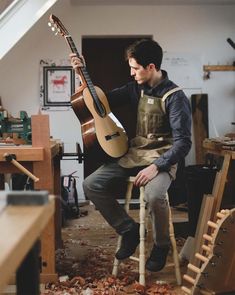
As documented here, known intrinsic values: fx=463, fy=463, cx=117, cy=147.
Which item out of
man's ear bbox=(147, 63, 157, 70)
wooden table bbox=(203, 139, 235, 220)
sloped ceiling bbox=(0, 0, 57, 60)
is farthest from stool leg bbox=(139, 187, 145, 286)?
sloped ceiling bbox=(0, 0, 57, 60)

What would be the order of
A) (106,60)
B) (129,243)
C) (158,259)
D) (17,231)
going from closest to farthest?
(17,231)
(158,259)
(129,243)
(106,60)

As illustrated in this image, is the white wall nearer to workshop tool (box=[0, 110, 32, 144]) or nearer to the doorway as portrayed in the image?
the doorway

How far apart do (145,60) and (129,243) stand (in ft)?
3.38

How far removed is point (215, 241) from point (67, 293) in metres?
0.81

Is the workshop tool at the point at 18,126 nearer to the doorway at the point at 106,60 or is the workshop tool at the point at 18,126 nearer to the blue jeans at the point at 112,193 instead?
the blue jeans at the point at 112,193

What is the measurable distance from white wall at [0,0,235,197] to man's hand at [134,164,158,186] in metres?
2.93

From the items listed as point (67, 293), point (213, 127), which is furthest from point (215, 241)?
point (213, 127)

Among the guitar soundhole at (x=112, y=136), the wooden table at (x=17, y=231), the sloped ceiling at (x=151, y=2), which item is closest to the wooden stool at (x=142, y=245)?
the guitar soundhole at (x=112, y=136)

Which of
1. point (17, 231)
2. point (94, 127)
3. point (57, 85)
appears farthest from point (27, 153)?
point (57, 85)

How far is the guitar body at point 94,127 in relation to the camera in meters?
2.59

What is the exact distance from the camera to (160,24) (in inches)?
208

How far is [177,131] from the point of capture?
2.48 m

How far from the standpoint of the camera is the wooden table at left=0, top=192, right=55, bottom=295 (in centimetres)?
71

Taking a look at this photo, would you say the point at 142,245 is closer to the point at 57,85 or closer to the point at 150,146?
the point at 150,146
